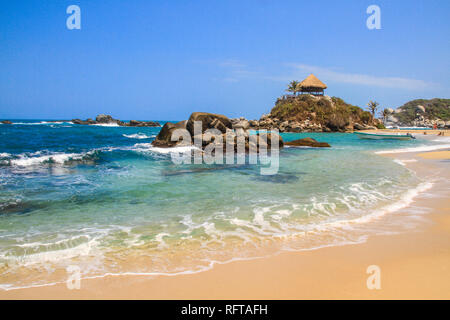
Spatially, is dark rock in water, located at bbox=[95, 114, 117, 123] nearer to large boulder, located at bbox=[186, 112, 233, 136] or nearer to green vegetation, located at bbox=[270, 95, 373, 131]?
green vegetation, located at bbox=[270, 95, 373, 131]

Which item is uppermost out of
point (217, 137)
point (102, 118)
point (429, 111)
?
point (429, 111)

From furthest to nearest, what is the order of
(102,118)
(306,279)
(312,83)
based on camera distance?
1. (102,118)
2. (312,83)
3. (306,279)

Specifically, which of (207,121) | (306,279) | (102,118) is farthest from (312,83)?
(306,279)

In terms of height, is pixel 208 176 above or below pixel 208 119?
below

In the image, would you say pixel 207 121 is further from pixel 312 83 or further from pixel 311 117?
pixel 312 83

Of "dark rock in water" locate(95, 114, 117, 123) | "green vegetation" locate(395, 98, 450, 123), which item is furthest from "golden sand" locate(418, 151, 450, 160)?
"green vegetation" locate(395, 98, 450, 123)

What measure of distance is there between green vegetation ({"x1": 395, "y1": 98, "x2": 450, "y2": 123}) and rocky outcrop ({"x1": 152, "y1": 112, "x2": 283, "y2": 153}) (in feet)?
434

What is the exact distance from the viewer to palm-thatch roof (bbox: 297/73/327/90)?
228 ft

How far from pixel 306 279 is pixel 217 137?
17.3 metres

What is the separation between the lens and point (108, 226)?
17.8 feet

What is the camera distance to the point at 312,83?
69812 mm

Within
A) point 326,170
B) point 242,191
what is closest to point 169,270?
point 242,191

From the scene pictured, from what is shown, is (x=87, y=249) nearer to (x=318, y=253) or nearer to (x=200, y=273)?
(x=200, y=273)
